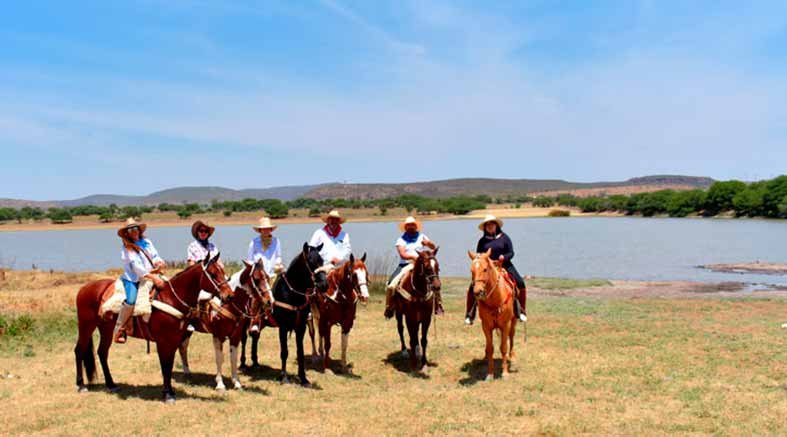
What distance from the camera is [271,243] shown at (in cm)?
928

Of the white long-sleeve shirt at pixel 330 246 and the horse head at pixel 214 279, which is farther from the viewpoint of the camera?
the white long-sleeve shirt at pixel 330 246

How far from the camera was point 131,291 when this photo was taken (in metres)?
7.71

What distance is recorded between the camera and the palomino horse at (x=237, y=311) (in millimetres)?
8000

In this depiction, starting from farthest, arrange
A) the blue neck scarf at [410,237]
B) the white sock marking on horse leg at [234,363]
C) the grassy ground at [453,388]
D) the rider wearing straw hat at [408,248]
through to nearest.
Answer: the blue neck scarf at [410,237], the rider wearing straw hat at [408,248], the white sock marking on horse leg at [234,363], the grassy ground at [453,388]

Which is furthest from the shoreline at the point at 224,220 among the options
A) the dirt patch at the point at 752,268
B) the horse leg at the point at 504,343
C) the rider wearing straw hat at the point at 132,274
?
the rider wearing straw hat at the point at 132,274

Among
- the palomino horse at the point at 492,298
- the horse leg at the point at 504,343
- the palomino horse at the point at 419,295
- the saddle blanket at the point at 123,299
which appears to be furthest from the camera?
the horse leg at the point at 504,343

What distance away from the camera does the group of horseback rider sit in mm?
7719

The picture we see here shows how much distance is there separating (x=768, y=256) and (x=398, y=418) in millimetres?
34318

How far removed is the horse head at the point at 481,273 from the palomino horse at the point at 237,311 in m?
2.92

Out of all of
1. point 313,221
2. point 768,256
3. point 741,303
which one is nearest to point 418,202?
point 313,221

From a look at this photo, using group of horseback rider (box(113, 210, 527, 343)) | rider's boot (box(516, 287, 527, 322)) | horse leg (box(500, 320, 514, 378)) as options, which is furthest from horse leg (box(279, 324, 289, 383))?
rider's boot (box(516, 287, 527, 322))

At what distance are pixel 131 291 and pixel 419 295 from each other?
417 centimetres

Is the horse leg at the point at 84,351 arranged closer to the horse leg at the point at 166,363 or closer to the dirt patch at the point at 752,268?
the horse leg at the point at 166,363

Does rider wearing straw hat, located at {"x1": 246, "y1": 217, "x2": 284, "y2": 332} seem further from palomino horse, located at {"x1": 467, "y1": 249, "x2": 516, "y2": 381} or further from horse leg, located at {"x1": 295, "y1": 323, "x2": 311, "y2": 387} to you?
palomino horse, located at {"x1": 467, "y1": 249, "x2": 516, "y2": 381}
